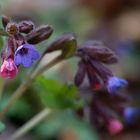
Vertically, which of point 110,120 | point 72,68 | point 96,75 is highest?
point 96,75

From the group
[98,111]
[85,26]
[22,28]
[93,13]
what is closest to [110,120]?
[98,111]

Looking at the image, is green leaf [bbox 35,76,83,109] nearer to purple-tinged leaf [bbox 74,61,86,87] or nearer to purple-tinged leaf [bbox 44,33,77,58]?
purple-tinged leaf [bbox 74,61,86,87]

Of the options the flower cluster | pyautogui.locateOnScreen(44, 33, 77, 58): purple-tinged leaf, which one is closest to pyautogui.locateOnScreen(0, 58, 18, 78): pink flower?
the flower cluster

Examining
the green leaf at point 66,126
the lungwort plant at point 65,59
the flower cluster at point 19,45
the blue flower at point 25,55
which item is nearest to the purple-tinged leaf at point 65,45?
the lungwort plant at point 65,59

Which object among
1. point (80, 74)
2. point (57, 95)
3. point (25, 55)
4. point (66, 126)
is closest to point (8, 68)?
point (25, 55)

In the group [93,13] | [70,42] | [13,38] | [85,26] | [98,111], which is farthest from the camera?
[93,13]

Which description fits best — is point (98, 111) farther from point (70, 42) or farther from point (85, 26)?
point (85, 26)

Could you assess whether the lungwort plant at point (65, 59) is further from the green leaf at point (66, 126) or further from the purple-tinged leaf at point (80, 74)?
the green leaf at point (66, 126)
